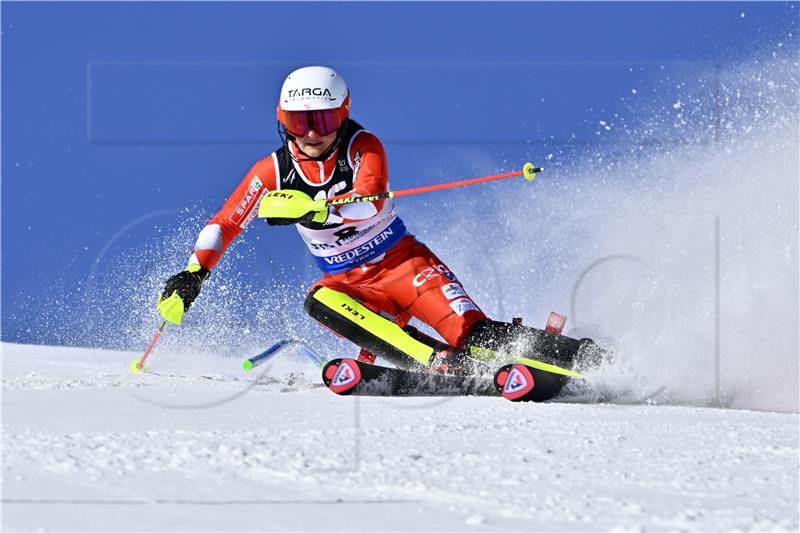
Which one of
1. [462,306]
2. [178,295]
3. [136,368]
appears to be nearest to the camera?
[178,295]

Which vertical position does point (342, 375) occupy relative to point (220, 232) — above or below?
below

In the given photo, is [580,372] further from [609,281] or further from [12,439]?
[12,439]

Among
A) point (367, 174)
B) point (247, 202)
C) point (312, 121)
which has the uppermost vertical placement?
point (312, 121)

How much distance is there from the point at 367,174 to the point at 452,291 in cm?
88

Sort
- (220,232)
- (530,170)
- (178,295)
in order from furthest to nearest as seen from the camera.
→ (220,232)
(178,295)
(530,170)

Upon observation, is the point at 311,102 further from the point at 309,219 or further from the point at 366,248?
the point at 366,248

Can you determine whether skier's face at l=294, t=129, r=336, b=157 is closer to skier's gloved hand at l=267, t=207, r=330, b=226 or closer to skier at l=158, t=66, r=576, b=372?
skier at l=158, t=66, r=576, b=372

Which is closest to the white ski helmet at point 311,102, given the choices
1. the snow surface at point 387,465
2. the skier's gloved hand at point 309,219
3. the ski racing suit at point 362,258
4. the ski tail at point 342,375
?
the ski racing suit at point 362,258

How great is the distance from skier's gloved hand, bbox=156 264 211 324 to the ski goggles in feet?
3.44

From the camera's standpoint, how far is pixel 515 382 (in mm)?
5691

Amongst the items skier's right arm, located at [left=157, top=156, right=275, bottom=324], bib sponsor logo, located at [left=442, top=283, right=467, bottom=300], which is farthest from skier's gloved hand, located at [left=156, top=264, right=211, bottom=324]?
bib sponsor logo, located at [left=442, top=283, right=467, bottom=300]

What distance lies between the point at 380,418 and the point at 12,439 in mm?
1562

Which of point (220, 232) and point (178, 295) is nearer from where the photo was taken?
point (178, 295)

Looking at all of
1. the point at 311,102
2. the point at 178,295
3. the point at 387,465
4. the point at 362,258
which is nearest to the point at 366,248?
the point at 362,258
